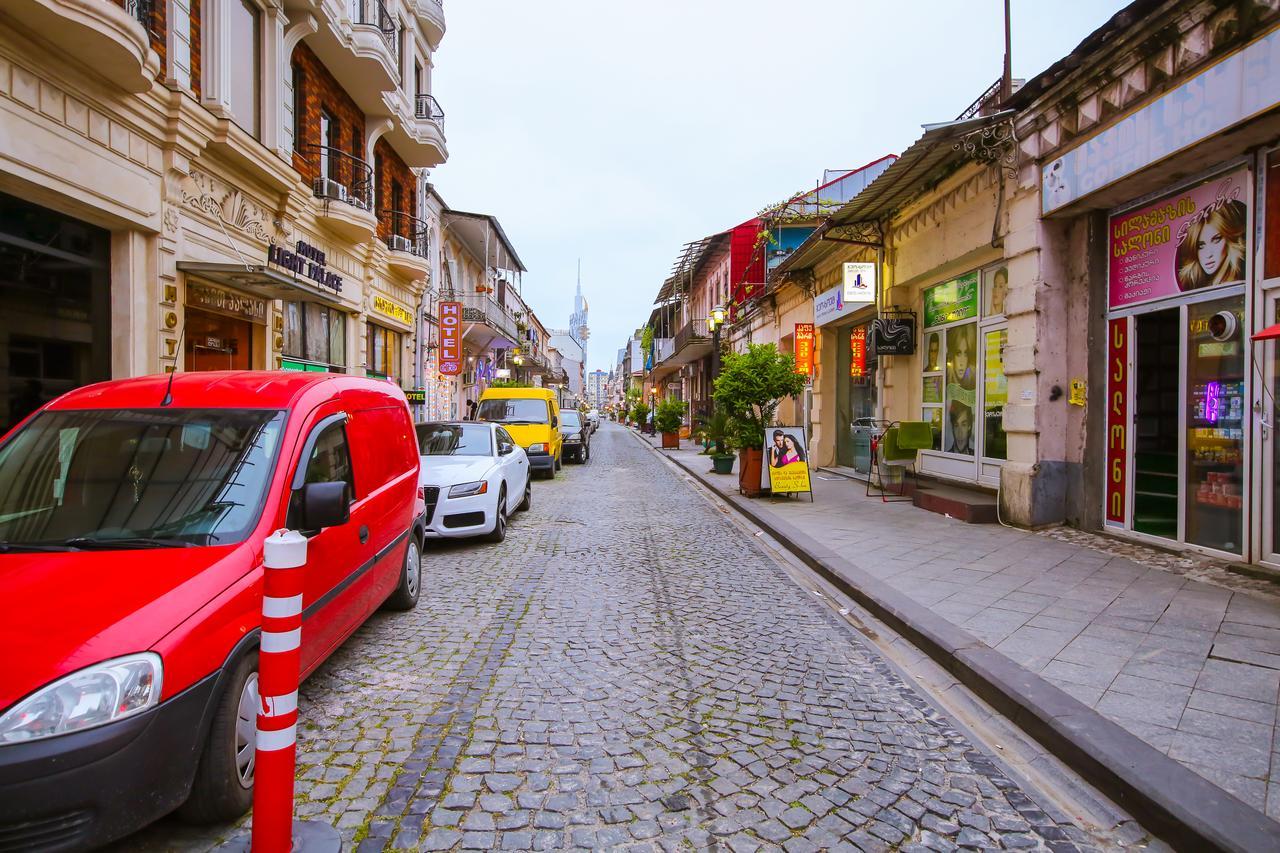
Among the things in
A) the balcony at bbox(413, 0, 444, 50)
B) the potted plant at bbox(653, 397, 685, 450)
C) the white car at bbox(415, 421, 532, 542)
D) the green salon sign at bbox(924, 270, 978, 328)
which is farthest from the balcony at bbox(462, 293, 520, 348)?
the green salon sign at bbox(924, 270, 978, 328)

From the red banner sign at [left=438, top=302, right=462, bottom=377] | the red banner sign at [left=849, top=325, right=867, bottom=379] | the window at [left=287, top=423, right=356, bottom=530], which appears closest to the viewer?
the window at [left=287, top=423, right=356, bottom=530]

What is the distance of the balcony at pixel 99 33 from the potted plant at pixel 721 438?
9.13 metres

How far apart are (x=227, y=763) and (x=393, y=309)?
56.4 feet

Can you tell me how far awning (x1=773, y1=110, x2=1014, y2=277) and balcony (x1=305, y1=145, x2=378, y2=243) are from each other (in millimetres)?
9213

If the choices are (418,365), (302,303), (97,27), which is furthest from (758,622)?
(418,365)

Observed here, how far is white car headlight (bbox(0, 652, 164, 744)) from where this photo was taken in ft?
6.60

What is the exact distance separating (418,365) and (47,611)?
68.9 feet

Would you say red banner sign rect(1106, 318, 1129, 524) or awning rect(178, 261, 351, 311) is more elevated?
awning rect(178, 261, 351, 311)

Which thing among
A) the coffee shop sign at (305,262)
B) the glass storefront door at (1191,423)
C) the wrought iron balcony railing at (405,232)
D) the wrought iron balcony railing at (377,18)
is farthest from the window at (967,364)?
the wrought iron balcony railing at (405,232)

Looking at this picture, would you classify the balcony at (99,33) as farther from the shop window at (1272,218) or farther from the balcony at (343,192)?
the shop window at (1272,218)

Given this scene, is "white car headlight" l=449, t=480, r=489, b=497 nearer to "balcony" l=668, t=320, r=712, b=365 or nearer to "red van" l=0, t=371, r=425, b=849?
"red van" l=0, t=371, r=425, b=849

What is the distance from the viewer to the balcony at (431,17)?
18547 mm

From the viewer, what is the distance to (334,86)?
1442 centimetres

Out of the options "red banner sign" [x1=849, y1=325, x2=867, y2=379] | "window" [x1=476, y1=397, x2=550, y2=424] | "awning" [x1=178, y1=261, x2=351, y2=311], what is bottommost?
"window" [x1=476, y1=397, x2=550, y2=424]
